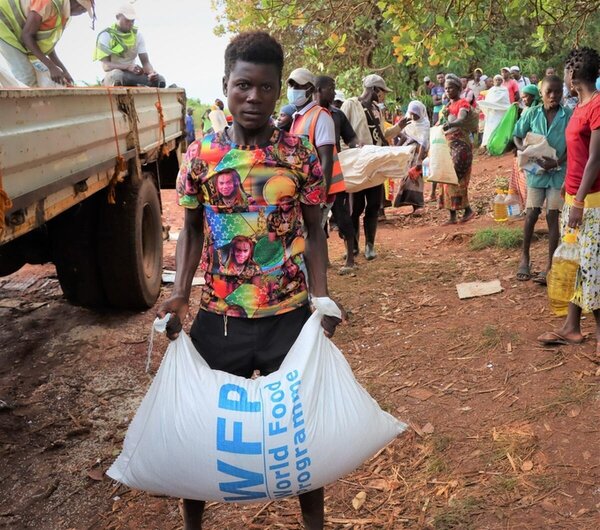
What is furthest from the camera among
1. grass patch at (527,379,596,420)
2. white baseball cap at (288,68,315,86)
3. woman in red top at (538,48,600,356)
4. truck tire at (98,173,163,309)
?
white baseball cap at (288,68,315,86)

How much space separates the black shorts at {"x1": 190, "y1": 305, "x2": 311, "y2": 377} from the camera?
2.14 metres

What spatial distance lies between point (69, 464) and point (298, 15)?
348 cm

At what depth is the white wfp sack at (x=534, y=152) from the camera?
480 cm

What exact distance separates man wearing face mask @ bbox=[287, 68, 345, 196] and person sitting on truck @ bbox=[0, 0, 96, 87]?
169cm

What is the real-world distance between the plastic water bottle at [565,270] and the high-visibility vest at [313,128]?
→ 182 centimetres

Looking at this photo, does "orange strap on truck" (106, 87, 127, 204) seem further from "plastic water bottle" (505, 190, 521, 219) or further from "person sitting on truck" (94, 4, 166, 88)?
"plastic water bottle" (505, 190, 521, 219)

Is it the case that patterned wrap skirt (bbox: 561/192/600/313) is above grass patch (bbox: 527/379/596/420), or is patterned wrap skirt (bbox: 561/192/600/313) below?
above

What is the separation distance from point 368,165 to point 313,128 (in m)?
1.24

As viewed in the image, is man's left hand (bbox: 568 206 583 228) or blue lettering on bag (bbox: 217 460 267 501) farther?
man's left hand (bbox: 568 206 583 228)

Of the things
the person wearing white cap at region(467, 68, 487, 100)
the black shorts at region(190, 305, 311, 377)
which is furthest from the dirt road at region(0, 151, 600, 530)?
the person wearing white cap at region(467, 68, 487, 100)

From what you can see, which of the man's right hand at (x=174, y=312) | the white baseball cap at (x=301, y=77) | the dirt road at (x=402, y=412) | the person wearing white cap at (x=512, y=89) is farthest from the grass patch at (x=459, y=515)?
the person wearing white cap at (x=512, y=89)

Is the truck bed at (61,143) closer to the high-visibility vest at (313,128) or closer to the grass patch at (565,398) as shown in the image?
the high-visibility vest at (313,128)

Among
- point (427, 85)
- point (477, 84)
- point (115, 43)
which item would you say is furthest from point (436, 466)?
point (427, 85)

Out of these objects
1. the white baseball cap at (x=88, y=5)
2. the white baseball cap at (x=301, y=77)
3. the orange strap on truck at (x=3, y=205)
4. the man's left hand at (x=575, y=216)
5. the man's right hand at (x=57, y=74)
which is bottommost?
the man's left hand at (x=575, y=216)
